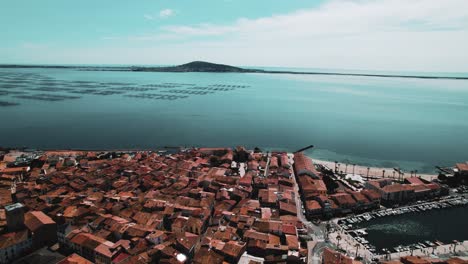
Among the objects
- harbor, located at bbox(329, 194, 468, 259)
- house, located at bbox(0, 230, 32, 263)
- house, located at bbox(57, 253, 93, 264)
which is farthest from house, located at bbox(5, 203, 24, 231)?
harbor, located at bbox(329, 194, 468, 259)

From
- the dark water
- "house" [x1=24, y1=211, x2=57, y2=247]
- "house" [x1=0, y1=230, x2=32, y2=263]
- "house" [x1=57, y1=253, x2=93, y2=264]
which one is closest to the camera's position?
"house" [x1=57, y1=253, x2=93, y2=264]

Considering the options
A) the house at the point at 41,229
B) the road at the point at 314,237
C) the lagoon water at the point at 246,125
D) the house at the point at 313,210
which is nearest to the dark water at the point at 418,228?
the house at the point at 313,210

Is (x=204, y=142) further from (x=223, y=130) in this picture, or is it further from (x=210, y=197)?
(x=210, y=197)

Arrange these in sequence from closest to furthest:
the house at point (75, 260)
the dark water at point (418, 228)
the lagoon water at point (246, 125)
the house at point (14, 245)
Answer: the house at point (75, 260)
the house at point (14, 245)
the dark water at point (418, 228)
the lagoon water at point (246, 125)

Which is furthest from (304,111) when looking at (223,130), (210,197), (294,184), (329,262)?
(329,262)

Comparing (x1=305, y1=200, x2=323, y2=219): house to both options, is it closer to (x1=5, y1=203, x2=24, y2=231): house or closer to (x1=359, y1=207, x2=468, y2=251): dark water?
(x1=359, y1=207, x2=468, y2=251): dark water

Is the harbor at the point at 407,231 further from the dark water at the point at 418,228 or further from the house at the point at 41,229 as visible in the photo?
the house at the point at 41,229

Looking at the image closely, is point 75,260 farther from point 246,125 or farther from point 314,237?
point 246,125

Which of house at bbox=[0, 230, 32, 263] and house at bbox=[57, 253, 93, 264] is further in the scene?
house at bbox=[0, 230, 32, 263]

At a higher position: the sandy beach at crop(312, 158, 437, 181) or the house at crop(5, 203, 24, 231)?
the house at crop(5, 203, 24, 231)
